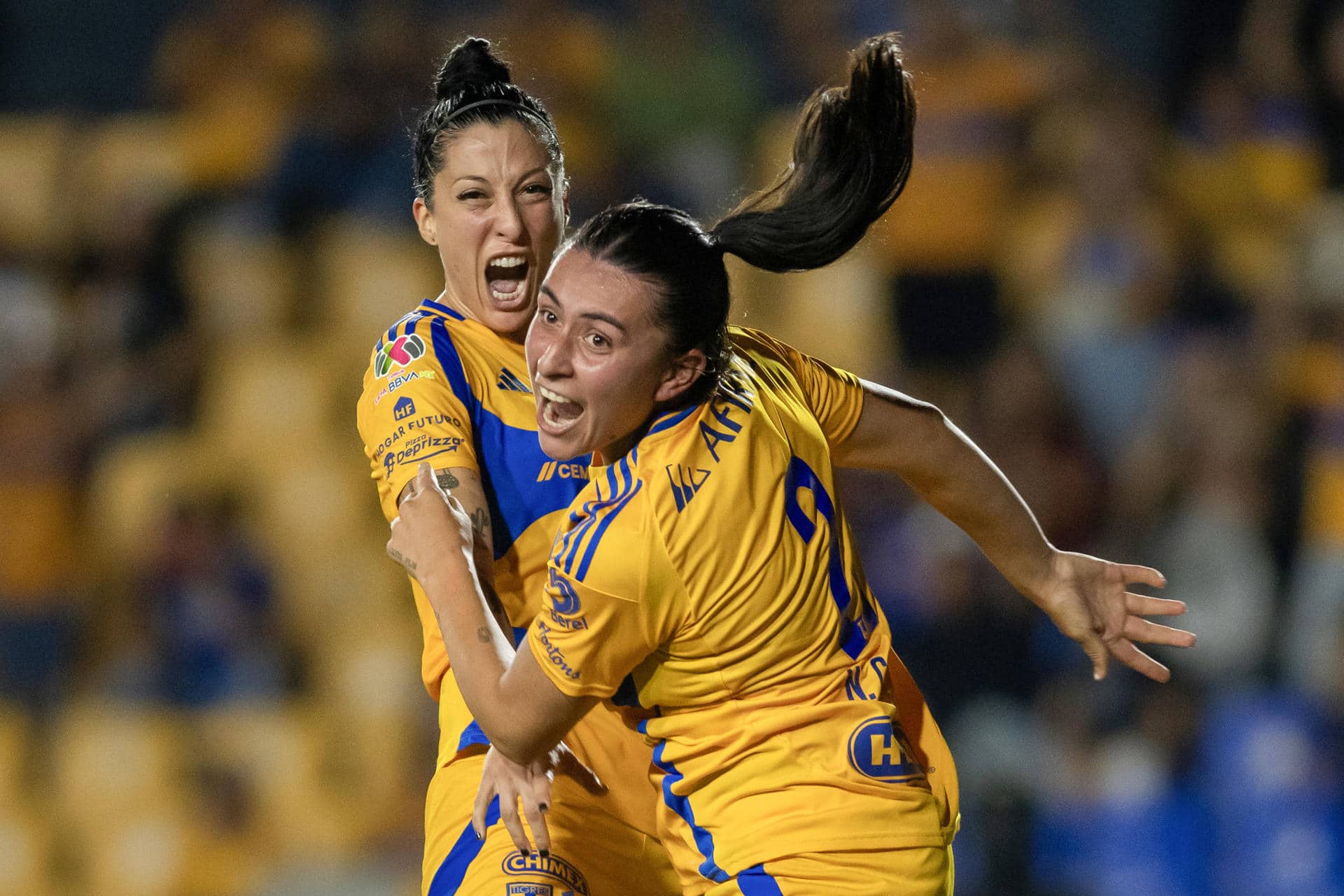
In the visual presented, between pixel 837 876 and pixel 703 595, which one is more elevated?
pixel 703 595

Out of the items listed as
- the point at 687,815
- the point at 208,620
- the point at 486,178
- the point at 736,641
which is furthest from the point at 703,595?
the point at 208,620

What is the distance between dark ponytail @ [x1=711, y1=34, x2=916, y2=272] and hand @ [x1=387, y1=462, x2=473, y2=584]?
55cm

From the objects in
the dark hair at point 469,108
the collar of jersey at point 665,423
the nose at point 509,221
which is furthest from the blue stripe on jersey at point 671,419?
the dark hair at point 469,108

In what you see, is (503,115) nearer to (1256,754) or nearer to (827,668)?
(827,668)

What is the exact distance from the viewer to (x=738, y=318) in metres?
6.24

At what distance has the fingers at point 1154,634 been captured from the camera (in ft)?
8.39

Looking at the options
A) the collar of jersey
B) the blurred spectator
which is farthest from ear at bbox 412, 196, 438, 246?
the blurred spectator

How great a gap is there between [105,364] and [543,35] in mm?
2301

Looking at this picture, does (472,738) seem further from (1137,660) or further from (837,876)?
(1137,660)

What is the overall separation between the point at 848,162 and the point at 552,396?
0.60 m

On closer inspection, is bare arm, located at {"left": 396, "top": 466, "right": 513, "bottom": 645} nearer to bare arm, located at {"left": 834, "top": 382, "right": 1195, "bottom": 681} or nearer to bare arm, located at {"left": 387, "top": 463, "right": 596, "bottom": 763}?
bare arm, located at {"left": 387, "top": 463, "right": 596, "bottom": 763}

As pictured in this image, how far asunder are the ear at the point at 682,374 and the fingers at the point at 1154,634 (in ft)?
3.09

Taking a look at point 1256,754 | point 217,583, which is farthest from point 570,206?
point 1256,754

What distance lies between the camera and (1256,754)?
→ 5059 mm
